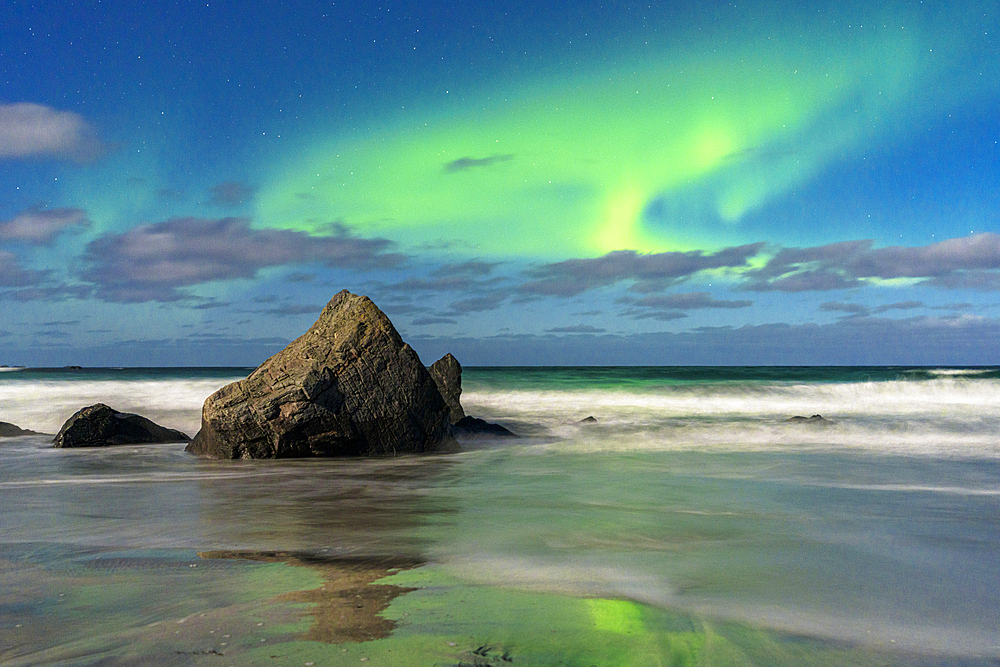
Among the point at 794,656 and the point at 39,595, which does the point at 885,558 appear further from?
the point at 39,595

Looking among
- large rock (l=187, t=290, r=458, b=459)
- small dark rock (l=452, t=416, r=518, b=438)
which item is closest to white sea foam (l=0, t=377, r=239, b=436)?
large rock (l=187, t=290, r=458, b=459)

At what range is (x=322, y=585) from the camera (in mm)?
3180

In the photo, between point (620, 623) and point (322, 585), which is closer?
point (620, 623)

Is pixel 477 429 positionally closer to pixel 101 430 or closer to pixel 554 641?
pixel 101 430

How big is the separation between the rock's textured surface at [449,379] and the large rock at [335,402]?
134 inches

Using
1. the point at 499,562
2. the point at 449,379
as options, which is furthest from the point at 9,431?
the point at 499,562

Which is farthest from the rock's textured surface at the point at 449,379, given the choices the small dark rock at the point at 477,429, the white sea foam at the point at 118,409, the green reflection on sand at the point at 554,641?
the green reflection on sand at the point at 554,641

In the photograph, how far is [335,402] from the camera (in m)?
8.71

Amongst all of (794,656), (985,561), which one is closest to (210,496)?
(794,656)

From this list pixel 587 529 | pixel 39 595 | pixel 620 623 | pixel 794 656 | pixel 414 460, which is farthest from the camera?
pixel 414 460

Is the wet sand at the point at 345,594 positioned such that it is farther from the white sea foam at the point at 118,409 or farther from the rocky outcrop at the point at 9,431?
the white sea foam at the point at 118,409

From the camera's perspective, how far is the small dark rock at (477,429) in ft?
37.7

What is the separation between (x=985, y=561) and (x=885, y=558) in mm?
527

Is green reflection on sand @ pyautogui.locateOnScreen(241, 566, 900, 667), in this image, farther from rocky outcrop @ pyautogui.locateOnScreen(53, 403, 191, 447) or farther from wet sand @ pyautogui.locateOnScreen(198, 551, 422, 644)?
rocky outcrop @ pyautogui.locateOnScreen(53, 403, 191, 447)
